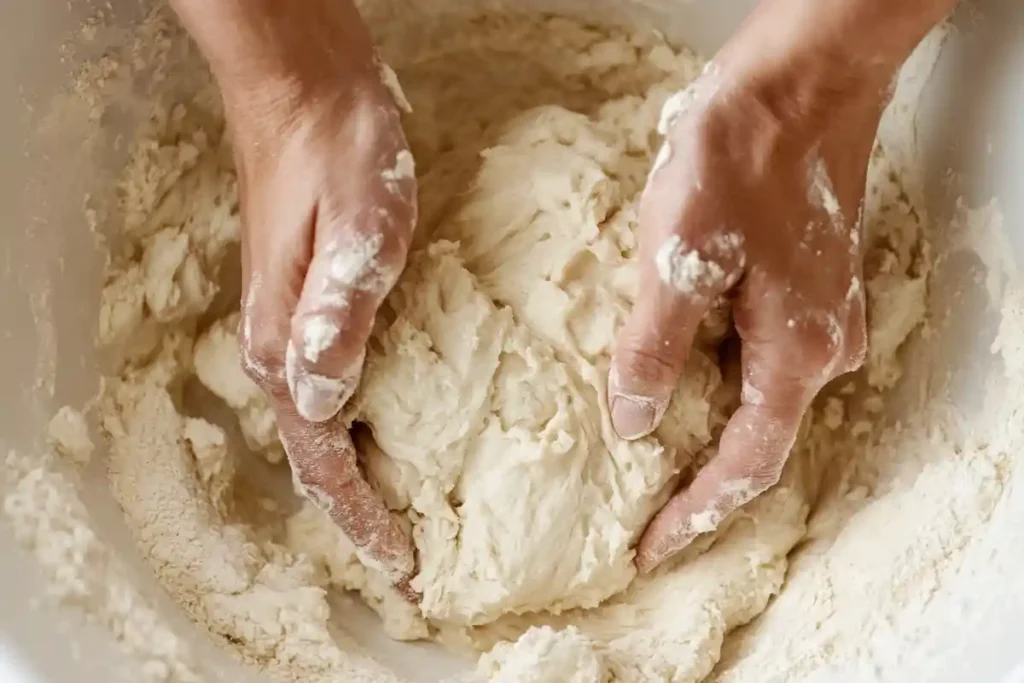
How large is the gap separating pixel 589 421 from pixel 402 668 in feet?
1.20

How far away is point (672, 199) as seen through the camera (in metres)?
0.94

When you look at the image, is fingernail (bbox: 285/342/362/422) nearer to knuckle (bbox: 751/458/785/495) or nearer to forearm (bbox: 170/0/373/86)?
forearm (bbox: 170/0/373/86)

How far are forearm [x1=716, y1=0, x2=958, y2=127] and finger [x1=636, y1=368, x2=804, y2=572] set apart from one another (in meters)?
0.29

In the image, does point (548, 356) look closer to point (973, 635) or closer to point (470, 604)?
point (470, 604)

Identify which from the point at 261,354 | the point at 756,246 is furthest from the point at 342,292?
the point at 756,246

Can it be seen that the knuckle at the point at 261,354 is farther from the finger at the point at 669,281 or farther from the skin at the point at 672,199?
the finger at the point at 669,281

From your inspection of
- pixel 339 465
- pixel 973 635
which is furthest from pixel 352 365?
pixel 973 635

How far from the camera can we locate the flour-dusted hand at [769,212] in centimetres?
94

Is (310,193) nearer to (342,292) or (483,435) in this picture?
(342,292)

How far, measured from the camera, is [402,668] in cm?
113

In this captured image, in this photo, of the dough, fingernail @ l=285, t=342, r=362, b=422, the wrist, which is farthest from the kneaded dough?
the wrist

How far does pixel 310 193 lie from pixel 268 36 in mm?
166

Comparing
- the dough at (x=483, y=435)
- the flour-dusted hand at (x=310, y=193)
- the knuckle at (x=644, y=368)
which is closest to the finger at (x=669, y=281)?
the knuckle at (x=644, y=368)

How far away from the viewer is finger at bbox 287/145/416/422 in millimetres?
920
